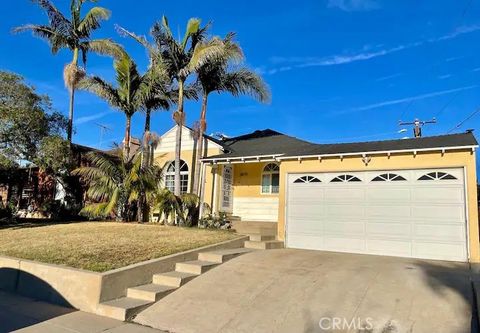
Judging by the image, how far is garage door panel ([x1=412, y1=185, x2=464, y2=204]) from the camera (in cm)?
1068

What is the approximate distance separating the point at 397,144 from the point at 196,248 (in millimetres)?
7109

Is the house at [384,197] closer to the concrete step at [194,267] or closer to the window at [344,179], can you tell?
the window at [344,179]

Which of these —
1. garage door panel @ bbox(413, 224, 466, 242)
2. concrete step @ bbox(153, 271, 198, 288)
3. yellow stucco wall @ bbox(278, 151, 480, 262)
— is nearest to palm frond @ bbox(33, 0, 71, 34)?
yellow stucco wall @ bbox(278, 151, 480, 262)

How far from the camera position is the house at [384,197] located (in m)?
10.6

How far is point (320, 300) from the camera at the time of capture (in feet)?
23.1

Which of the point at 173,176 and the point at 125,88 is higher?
the point at 125,88

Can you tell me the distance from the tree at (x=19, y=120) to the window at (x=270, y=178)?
10062 mm

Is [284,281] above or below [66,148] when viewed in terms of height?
below

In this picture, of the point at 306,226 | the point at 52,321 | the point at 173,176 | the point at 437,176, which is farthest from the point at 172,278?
the point at 173,176

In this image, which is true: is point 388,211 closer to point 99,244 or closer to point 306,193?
point 306,193

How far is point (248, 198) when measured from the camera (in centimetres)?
1720

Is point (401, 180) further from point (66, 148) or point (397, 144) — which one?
point (66, 148)

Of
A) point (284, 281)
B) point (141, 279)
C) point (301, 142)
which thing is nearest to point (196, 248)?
point (141, 279)
